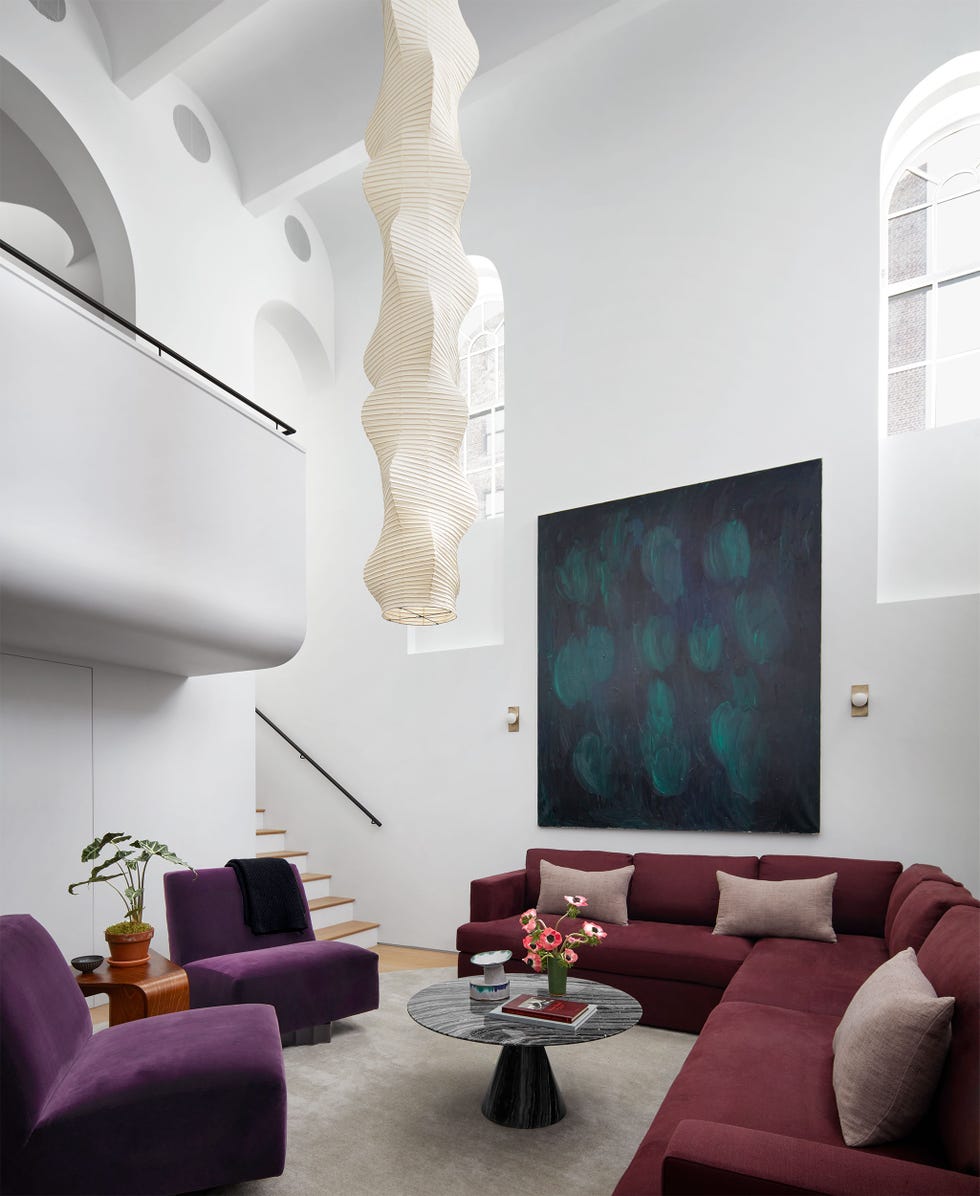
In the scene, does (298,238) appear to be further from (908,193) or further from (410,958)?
(410,958)

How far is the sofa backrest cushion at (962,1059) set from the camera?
5.81 feet

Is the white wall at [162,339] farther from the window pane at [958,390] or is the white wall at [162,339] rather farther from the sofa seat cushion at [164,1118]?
the window pane at [958,390]

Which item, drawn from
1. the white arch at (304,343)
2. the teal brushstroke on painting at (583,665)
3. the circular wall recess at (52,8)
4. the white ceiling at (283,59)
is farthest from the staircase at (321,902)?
the circular wall recess at (52,8)

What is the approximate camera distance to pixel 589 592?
600cm

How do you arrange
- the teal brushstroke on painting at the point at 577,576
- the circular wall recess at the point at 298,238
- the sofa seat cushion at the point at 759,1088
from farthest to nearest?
1. the circular wall recess at the point at 298,238
2. the teal brushstroke on painting at the point at 577,576
3. the sofa seat cushion at the point at 759,1088

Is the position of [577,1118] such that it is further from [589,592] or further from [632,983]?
[589,592]

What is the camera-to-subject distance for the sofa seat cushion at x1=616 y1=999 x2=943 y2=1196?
6.74ft

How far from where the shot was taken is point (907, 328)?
17.4ft

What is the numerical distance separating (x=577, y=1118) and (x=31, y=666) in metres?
3.62

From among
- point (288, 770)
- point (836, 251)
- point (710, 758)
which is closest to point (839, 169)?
point (836, 251)

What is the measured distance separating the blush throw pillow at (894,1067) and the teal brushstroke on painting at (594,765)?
143 inches

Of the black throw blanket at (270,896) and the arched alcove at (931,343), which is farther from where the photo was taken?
the arched alcove at (931,343)

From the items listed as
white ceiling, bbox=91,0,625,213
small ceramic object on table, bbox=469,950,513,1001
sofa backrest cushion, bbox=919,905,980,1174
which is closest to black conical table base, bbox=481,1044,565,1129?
small ceramic object on table, bbox=469,950,513,1001

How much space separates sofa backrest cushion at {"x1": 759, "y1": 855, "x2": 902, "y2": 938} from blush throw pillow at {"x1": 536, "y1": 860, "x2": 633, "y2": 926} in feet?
3.22
